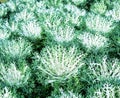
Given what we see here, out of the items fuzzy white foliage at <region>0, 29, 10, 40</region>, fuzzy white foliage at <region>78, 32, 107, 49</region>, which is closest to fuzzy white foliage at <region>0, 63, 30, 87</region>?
fuzzy white foliage at <region>78, 32, 107, 49</region>

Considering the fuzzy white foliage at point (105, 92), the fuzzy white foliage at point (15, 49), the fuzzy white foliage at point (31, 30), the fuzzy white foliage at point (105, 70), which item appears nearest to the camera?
the fuzzy white foliage at point (105, 92)

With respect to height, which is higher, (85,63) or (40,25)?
(40,25)

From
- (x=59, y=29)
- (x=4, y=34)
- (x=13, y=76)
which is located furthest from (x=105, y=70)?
(x=4, y=34)

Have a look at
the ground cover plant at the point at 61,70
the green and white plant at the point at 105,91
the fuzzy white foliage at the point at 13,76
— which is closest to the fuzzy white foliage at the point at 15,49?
the ground cover plant at the point at 61,70

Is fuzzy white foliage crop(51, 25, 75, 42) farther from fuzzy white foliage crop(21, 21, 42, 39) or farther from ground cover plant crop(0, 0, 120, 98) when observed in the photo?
fuzzy white foliage crop(21, 21, 42, 39)

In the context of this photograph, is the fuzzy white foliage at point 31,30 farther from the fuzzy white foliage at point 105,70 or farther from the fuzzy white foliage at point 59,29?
the fuzzy white foliage at point 105,70

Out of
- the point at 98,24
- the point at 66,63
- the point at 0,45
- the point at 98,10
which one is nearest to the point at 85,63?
the point at 66,63

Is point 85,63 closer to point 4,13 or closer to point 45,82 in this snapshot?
point 45,82
